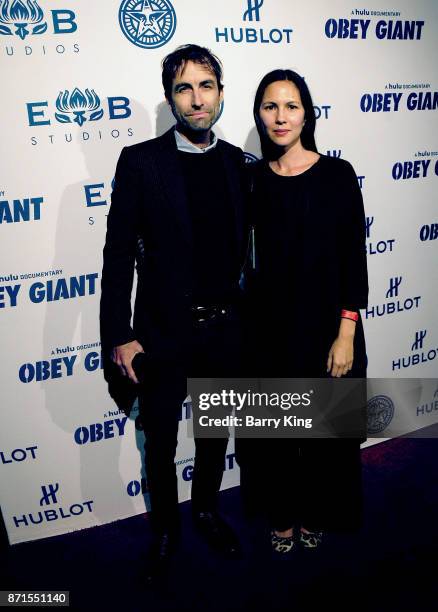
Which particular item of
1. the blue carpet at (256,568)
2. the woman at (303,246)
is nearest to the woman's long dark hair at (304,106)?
the woman at (303,246)

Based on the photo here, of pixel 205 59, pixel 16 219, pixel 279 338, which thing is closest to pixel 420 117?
pixel 205 59

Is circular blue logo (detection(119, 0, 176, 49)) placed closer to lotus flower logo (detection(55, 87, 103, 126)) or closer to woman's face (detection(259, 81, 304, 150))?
lotus flower logo (detection(55, 87, 103, 126))

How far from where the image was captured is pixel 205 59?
5.70 ft

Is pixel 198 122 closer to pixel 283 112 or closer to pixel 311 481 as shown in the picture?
pixel 283 112

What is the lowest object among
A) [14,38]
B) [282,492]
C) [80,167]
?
[282,492]

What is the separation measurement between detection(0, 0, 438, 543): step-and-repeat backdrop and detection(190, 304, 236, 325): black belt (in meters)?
0.62

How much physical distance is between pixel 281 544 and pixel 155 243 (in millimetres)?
1692

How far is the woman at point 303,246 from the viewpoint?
1.75 metres

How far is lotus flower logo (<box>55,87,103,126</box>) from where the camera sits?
1.93 m

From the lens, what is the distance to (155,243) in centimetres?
183

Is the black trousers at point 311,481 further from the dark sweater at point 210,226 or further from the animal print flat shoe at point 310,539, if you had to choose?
the dark sweater at point 210,226

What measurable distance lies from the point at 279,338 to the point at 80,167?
4.07 feet

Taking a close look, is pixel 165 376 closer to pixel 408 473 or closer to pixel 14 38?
pixel 14 38

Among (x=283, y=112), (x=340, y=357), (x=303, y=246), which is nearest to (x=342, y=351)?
(x=340, y=357)
